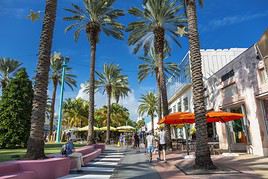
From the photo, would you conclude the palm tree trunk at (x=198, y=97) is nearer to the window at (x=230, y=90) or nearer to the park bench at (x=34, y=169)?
the park bench at (x=34, y=169)

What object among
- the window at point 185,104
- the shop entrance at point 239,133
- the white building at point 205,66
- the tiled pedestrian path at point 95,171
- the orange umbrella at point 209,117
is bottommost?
the tiled pedestrian path at point 95,171

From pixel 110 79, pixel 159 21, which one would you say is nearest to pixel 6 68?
pixel 110 79

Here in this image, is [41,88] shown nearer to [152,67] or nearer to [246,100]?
[246,100]

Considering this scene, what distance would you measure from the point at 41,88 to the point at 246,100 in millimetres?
12588

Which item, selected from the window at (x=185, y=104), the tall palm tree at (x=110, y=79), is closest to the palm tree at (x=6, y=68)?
the tall palm tree at (x=110, y=79)

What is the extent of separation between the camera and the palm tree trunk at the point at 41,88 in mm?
9422

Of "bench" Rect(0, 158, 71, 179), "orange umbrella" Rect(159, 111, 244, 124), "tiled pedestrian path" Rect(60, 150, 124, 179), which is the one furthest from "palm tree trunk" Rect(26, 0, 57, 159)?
"orange umbrella" Rect(159, 111, 244, 124)

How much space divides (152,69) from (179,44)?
10.5 metres

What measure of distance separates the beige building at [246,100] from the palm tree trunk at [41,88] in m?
9.36

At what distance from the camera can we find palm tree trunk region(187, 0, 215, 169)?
1106 centimetres

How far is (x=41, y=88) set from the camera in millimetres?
10031

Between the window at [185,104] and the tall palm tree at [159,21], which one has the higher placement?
the tall palm tree at [159,21]

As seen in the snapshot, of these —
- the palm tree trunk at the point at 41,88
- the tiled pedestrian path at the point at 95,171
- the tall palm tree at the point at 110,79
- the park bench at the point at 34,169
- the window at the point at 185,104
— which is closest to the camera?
the park bench at the point at 34,169

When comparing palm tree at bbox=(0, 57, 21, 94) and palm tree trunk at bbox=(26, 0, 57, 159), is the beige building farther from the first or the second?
palm tree at bbox=(0, 57, 21, 94)
